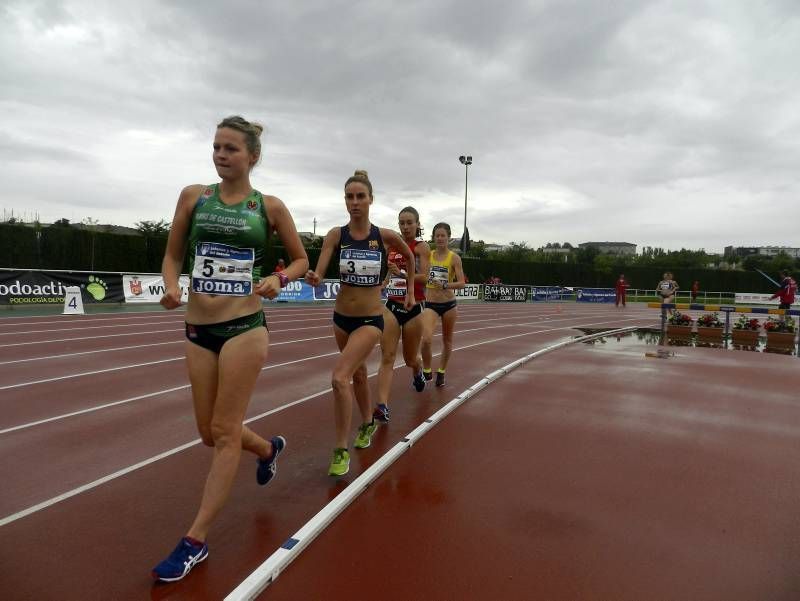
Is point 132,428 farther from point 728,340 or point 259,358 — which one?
point 728,340

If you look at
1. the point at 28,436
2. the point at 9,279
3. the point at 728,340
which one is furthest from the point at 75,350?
the point at 728,340

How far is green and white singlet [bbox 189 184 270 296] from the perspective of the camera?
9.07 feet

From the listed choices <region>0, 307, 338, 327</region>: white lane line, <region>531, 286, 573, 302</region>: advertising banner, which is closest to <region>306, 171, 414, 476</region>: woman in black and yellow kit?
<region>0, 307, 338, 327</region>: white lane line

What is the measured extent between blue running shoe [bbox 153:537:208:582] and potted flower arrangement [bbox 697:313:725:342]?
14364mm

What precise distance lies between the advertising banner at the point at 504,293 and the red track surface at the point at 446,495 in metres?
23.6

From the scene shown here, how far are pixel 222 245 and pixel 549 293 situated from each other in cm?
3397

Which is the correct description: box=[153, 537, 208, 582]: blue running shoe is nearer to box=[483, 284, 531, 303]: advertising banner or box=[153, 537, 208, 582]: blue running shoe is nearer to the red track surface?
the red track surface

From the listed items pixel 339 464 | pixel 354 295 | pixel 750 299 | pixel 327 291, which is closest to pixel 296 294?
pixel 327 291

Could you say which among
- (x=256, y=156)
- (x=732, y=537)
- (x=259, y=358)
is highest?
(x=256, y=156)

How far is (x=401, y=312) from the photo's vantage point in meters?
5.50

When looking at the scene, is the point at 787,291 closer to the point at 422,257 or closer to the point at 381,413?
the point at 422,257

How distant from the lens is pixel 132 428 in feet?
16.4

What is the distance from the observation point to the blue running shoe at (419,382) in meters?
6.59

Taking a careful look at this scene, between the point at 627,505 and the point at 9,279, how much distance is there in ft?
58.6
